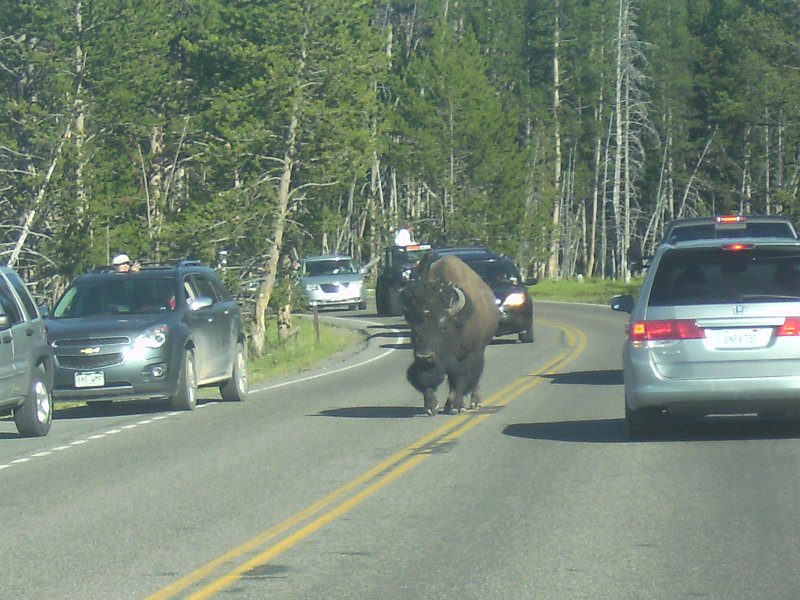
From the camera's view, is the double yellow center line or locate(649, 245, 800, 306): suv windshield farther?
locate(649, 245, 800, 306): suv windshield

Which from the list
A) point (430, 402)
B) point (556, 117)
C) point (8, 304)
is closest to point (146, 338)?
point (8, 304)

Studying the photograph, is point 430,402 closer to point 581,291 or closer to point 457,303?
point 457,303

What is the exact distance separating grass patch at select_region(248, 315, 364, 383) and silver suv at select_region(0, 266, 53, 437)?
9.22 m

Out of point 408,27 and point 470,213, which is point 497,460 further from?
point 408,27

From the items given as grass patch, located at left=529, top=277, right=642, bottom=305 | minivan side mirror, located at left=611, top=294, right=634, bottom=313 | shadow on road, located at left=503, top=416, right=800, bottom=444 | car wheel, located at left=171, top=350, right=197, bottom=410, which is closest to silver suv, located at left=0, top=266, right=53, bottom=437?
car wheel, located at left=171, top=350, right=197, bottom=410

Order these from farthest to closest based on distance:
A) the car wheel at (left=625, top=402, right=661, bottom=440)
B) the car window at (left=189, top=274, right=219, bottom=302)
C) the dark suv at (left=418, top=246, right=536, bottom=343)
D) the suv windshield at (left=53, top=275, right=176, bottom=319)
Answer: the dark suv at (left=418, top=246, right=536, bottom=343), the car window at (left=189, top=274, right=219, bottom=302), the suv windshield at (left=53, top=275, right=176, bottom=319), the car wheel at (left=625, top=402, right=661, bottom=440)

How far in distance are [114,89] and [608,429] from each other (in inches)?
1348

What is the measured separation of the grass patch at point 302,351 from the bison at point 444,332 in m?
9.22

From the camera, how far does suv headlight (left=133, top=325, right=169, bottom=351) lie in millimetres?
20109

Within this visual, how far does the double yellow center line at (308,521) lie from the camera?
8953 millimetres

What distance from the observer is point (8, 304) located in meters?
17.6

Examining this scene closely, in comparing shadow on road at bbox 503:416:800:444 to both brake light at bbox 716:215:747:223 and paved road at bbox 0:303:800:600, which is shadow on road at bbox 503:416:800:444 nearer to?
paved road at bbox 0:303:800:600

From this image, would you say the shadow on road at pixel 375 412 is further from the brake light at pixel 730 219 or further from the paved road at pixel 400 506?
the brake light at pixel 730 219

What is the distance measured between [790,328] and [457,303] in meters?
4.90
